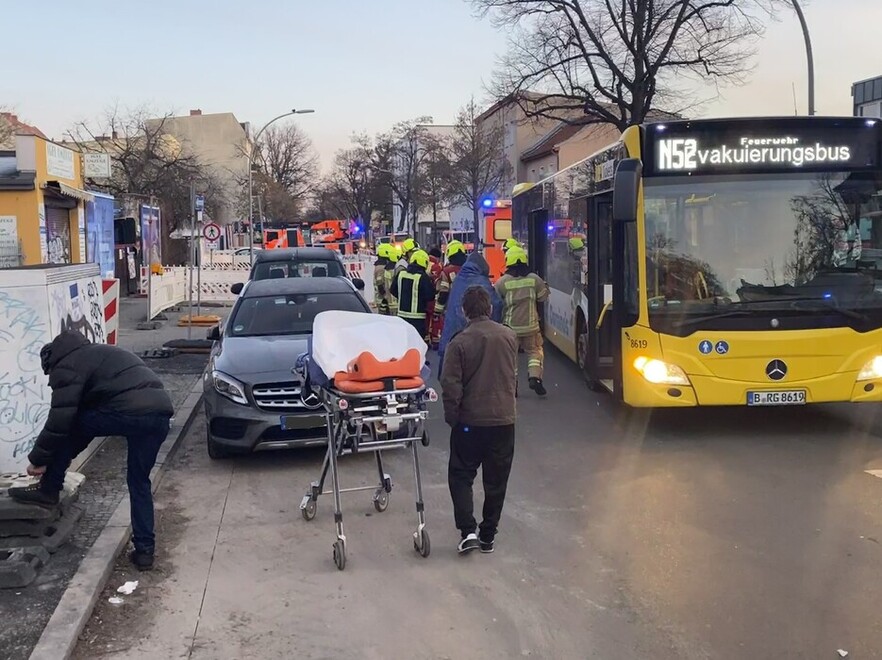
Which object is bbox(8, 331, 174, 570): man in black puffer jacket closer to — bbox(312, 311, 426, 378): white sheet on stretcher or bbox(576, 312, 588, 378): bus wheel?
bbox(312, 311, 426, 378): white sheet on stretcher

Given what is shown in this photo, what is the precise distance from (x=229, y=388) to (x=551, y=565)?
11.8 feet

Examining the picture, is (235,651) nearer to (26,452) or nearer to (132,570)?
(132,570)

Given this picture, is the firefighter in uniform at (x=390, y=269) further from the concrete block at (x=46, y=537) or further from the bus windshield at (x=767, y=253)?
the concrete block at (x=46, y=537)

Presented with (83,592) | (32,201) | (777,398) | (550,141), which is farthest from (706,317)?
(550,141)

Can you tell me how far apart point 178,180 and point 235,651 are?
146ft

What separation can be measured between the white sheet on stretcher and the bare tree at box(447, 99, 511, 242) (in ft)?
175

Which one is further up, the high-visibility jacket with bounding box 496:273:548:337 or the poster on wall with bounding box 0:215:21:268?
the poster on wall with bounding box 0:215:21:268

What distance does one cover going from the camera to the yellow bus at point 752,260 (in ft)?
26.9

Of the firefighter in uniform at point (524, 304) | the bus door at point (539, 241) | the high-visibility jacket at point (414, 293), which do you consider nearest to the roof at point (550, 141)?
the bus door at point (539, 241)

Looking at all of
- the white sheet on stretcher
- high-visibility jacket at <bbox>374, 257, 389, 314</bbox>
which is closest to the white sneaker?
the white sheet on stretcher

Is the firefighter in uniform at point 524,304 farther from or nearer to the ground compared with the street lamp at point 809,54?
nearer to the ground

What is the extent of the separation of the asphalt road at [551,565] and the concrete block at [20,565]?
0.50 meters

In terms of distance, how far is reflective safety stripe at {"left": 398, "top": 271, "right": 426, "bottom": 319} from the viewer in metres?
13.3

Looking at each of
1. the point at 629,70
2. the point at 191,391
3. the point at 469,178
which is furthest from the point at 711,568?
the point at 469,178
